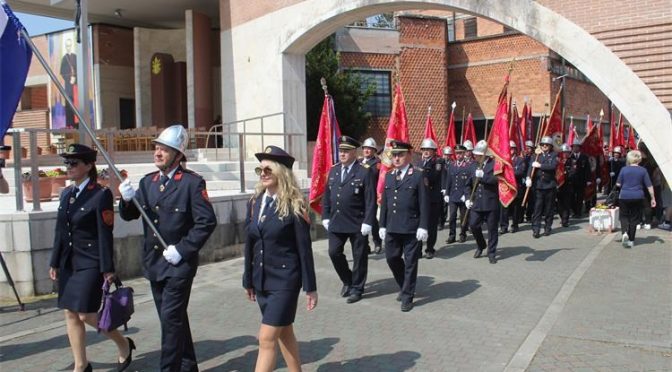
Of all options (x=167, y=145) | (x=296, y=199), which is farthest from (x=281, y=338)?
(x=167, y=145)

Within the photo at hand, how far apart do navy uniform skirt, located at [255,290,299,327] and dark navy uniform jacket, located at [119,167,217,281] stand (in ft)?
2.01

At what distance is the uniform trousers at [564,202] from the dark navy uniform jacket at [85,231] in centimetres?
1126

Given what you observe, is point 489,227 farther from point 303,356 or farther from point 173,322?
point 173,322

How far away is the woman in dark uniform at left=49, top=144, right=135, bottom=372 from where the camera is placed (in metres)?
4.63

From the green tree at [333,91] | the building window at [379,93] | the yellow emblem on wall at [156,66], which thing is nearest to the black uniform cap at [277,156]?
the yellow emblem on wall at [156,66]

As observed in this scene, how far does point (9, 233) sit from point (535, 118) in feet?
89.7

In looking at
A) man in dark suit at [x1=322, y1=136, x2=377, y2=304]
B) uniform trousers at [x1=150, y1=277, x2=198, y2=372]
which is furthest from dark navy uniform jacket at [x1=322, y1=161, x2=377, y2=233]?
uniform trousers at [x1=150, y1=277, x2=198, y2=372]

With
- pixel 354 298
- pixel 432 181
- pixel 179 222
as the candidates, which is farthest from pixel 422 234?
pixel 432 181

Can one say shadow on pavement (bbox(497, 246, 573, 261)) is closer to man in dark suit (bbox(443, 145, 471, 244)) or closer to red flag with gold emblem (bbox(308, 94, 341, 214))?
man in dark suit (bbox(443, 145, 471, 244))

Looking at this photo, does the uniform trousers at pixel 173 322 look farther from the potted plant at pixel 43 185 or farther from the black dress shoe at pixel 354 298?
the potted plant at pixel 43 185

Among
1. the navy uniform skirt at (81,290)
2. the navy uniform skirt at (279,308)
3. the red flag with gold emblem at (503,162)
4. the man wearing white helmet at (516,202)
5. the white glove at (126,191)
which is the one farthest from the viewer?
the man wearing white helmet at (516,202)

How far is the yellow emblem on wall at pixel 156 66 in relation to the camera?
22.6 metres

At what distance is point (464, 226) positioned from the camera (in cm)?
1153

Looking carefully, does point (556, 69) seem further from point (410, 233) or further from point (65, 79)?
point (410, 233)
